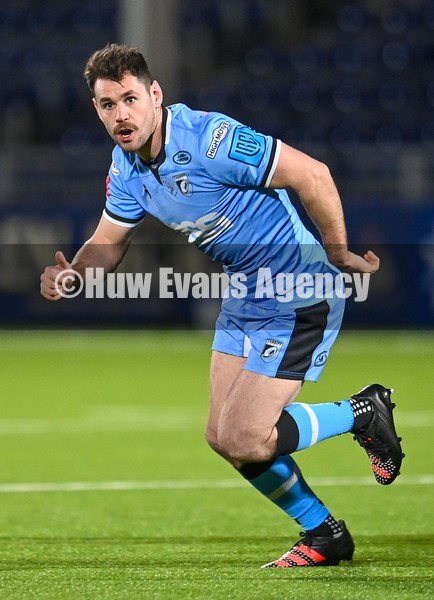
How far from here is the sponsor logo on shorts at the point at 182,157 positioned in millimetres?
4859

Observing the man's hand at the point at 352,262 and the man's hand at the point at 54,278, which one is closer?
the man's hand at the point at 352,262

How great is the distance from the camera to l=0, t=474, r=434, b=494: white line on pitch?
7145 mm

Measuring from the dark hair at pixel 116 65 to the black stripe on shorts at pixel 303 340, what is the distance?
1.17 m

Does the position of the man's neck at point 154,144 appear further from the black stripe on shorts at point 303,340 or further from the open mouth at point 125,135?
the black stripe on shorts at point 303,340

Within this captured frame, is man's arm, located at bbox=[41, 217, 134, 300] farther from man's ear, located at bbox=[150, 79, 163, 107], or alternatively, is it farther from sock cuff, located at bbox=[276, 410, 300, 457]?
sock cuff, located at bbox=[276, 410, 300, 457]

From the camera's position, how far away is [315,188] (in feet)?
15.5

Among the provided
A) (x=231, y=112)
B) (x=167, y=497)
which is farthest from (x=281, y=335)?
(x=231, y=112)

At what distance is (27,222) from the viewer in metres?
16.4

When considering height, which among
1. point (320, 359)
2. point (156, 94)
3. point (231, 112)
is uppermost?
point (231, 112)

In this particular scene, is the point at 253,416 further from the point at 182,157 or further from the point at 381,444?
the point at 182,157

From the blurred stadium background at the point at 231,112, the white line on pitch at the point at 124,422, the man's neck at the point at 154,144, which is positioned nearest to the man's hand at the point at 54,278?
the man's neck at the point at 154,144

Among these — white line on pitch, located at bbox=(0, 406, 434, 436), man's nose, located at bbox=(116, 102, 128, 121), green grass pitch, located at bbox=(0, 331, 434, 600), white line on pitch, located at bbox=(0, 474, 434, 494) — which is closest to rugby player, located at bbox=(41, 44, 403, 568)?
man's nose, located at bbox=(116, 102, 128, 121)

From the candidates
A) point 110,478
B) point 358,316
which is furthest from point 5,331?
point 110,478

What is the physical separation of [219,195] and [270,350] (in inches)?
26.6
